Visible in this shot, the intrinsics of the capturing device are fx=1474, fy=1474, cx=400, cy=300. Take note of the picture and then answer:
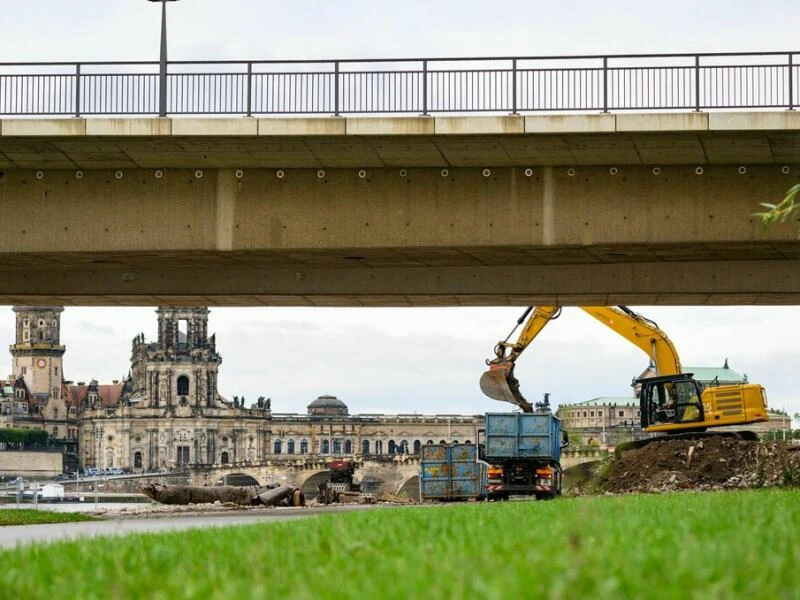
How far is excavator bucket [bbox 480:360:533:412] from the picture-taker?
177 feet

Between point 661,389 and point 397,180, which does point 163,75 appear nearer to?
point 397,180

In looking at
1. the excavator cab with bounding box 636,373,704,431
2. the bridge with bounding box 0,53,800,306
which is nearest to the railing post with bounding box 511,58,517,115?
the bridge with bounding box 0,53,800,306

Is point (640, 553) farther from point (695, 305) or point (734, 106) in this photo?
point (695, 305)

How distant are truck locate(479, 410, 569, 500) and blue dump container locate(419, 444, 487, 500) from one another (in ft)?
11.7

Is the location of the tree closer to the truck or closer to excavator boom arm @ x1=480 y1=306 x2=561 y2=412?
the truck

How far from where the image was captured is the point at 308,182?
34375 millimetres

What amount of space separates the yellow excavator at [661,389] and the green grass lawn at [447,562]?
35.4m

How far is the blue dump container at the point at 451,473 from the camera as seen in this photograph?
53.4 m

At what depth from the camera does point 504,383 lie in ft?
177

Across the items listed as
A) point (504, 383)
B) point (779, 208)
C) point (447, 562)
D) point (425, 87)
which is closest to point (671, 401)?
point (504, 383)

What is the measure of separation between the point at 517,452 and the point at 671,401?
5.72 metres

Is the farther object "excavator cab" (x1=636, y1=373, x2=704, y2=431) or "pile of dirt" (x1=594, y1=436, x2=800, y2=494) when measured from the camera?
"excavator cab" (x1=636, y1=373, x2=704, y2=431)

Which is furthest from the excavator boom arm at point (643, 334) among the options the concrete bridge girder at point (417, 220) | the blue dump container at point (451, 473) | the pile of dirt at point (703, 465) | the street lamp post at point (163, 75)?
the street lamp post at point (163, 75)

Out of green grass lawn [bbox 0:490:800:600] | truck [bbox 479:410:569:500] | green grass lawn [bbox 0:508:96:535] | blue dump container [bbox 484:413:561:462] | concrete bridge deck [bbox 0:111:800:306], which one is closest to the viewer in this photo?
green grass lawn [bbox 0:490:800:600]
